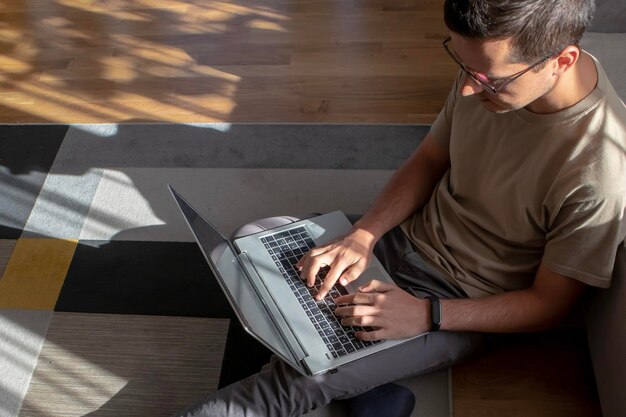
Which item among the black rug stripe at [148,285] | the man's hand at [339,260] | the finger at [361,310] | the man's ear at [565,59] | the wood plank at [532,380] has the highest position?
the man's ear at [565,59]

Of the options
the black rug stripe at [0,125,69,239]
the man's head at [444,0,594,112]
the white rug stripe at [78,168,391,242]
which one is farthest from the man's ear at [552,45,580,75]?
the black rug stripe at [0,125,69,239]

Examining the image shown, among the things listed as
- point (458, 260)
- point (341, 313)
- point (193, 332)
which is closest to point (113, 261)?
point (193, 332)

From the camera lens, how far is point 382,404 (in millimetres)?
1514

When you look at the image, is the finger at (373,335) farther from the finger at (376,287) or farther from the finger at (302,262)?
the finger at (302,262)

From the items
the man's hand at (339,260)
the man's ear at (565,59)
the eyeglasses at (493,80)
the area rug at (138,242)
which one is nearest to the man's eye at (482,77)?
→ the eyeglasses at (493,80)

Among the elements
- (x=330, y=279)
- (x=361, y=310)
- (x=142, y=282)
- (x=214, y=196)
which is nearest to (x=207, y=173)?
(x=214, y=196)

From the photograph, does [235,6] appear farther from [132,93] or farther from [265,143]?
[265,143]

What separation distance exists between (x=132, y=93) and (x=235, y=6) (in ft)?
1.99

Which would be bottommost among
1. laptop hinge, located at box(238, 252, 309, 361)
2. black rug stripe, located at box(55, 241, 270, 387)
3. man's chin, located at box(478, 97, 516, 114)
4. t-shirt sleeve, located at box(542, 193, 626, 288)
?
black rug stripe, located at box(55, 241, 270, 387)

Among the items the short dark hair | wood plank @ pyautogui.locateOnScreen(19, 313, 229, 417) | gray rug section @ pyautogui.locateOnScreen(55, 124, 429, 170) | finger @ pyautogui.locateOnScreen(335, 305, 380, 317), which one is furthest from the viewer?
gray rug section @ pyautogui.locateOnScreen(55, 124, 429, 170)

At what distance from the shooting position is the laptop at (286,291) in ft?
4.60

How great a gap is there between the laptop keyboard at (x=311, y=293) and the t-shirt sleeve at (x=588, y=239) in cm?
40

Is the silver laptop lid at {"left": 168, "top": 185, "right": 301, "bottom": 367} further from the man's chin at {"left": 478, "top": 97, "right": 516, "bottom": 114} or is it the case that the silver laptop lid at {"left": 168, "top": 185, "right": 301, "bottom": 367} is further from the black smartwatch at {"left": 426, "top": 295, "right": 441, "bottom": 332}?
the man's chin at {"left": 478, "top": 97, "right": 516, "bottom": 114}

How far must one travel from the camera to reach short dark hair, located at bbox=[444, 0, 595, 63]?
106cm
